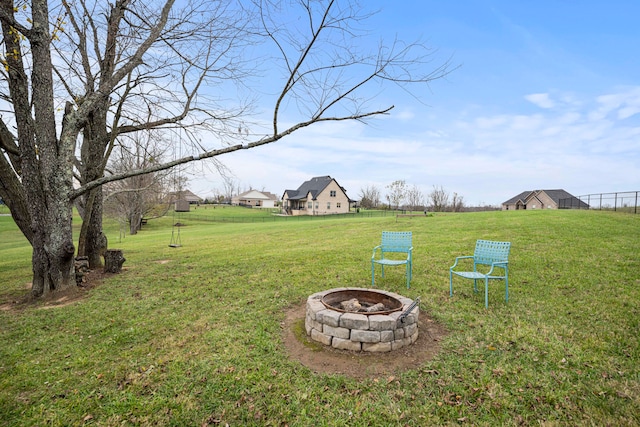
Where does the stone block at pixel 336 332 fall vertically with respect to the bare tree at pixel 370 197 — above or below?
below

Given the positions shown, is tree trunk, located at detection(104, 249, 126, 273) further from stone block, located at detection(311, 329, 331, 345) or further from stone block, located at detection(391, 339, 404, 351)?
stone block, located at detection(391, 339, 404, 351)

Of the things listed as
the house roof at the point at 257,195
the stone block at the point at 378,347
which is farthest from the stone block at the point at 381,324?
the house roof at the point at 257,195

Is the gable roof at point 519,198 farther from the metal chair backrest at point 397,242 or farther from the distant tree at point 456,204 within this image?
the metal chair backrest at point 397,242

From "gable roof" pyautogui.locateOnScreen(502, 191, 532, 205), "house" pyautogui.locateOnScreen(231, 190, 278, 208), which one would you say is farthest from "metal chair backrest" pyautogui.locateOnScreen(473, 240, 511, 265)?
"house" pyautogui.locateOnScreen(231, 190, 278, 208)

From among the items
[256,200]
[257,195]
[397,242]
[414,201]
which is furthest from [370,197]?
[397,242]

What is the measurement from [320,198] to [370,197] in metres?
20.8

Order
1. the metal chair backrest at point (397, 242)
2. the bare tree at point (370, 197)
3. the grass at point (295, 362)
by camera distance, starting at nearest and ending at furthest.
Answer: the grass at point (295, 362) < the metal chair backrest at point (397, 242) < the bare tree at point (370, 197)

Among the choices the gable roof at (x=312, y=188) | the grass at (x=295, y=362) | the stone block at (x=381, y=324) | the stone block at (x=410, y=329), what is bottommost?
the grass at (x=295, y=362)

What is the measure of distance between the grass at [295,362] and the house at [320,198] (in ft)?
125

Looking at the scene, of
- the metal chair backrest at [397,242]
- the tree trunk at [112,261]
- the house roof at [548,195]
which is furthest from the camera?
the house roof at [548,195]

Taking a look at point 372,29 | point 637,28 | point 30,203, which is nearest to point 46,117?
point 30,203

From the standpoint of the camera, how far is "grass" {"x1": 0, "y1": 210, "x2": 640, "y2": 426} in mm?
2875

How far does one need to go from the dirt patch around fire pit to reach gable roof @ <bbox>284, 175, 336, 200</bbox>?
4081 cm

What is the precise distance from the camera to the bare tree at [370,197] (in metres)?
62.2
